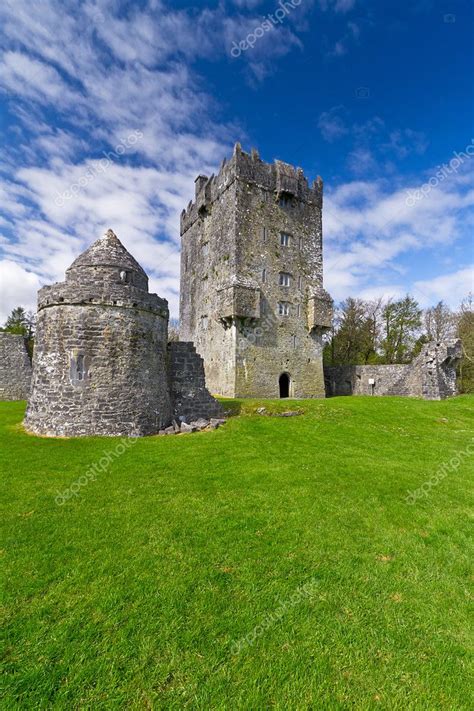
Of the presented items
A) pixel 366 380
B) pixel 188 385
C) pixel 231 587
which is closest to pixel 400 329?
pixel 366 380

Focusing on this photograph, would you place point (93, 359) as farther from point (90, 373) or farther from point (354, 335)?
point (354, 335)

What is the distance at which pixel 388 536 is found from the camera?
643 centimetres

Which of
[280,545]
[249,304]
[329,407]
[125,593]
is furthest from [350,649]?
[249,304]

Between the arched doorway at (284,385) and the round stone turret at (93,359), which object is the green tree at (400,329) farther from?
the round stone turret at (93,359)

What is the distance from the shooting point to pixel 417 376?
96.2 feet

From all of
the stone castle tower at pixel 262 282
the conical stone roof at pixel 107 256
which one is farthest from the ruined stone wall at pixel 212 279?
the conical stone roof at pixel 107 256

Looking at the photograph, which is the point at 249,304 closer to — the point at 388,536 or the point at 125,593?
the point at 388,536

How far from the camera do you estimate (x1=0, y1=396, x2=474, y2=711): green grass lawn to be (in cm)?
341

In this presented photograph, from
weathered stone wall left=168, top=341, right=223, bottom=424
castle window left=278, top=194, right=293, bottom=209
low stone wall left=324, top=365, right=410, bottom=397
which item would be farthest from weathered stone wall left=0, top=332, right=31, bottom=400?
low stone wall left=324, top=365, right=410, bottom=397

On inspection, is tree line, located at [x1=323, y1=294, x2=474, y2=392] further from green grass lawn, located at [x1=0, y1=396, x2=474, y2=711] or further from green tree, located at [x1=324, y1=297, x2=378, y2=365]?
green grass lawn, located at [x1=0, y1=396, x2=474, y2=711]

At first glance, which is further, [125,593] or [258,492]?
[258,492]

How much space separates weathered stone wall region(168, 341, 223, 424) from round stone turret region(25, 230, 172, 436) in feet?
6.95

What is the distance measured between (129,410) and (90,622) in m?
9.32

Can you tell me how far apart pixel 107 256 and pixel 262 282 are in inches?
666
